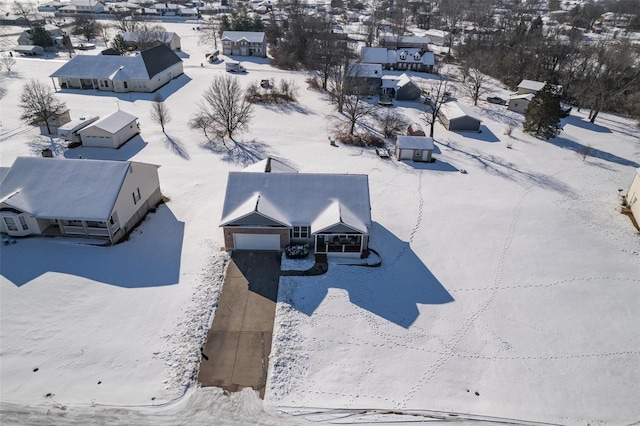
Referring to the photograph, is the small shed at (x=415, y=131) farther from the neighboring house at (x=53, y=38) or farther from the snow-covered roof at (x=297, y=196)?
the neighboring house at (x=53, y=38)

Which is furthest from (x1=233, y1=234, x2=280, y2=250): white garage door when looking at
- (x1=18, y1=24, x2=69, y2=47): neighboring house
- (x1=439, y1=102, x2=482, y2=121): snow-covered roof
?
(x1=18, y1=24, x2=69, y2=47): neighboring house

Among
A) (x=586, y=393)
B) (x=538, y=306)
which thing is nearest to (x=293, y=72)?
(x=538, y=306)

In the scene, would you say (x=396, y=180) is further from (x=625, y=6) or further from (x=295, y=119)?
(x=625, y=6)

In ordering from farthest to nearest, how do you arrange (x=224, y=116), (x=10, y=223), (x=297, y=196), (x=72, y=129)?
(x=224, y=116)
(x=72, y=129)
(x=297, y=196)
(x=10, y=223)

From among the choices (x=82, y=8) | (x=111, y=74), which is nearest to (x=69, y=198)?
(x=111, y=74)

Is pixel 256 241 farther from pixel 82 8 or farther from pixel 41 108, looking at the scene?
pixel 82 8

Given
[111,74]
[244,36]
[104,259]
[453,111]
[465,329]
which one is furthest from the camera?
[244,36]

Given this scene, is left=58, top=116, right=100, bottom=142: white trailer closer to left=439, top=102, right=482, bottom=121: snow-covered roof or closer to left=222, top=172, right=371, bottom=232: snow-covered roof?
left=222, top=172, right=371, bottom=232: snow-covered roof
